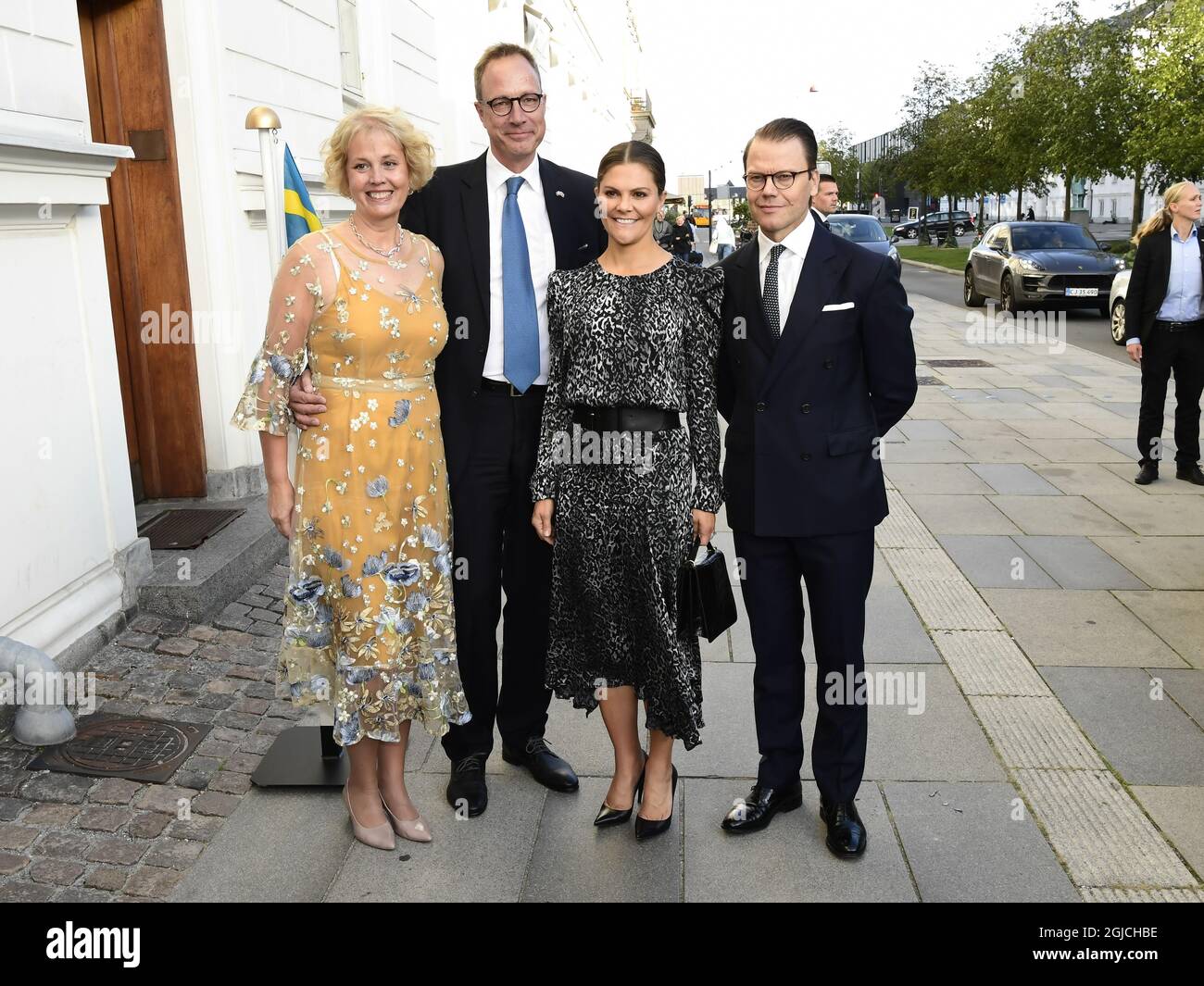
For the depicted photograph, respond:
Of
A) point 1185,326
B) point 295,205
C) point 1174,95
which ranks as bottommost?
point 1185,326

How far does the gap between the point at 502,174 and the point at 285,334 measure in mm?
941

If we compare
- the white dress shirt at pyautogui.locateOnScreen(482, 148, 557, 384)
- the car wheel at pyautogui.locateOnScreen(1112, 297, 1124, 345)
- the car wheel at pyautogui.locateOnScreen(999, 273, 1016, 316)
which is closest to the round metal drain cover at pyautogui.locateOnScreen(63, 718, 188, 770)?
the white dress shirt at pyautogui.locateOnScreen(482, 148, 557, 384)

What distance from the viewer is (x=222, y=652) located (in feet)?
17.1

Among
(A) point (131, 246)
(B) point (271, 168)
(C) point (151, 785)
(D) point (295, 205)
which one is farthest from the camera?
(A) point (131, 246)

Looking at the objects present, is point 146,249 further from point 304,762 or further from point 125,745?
point 304,762

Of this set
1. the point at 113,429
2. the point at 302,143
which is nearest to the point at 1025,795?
the point at 113,429

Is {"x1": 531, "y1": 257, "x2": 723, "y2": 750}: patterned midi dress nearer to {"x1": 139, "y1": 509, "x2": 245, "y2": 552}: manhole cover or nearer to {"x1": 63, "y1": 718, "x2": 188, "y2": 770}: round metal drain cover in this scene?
{"x1": 63, "y1": 718, "x2": 188, "y2": 770}: round metal drain cover

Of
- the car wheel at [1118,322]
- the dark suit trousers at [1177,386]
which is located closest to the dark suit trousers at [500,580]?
the dark suit trousers at [1177,386]

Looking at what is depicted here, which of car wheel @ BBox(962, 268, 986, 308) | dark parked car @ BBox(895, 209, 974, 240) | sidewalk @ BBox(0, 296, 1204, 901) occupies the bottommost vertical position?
sidewalk @ BBox(0, 296, 1204, 901)

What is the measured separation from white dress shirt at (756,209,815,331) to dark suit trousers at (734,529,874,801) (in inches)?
27.4

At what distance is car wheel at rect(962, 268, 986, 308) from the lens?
22.8 metres

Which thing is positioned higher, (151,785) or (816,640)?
(816,640)

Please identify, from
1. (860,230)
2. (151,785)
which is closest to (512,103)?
(151,785)

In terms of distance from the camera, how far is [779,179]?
325 centimetres
